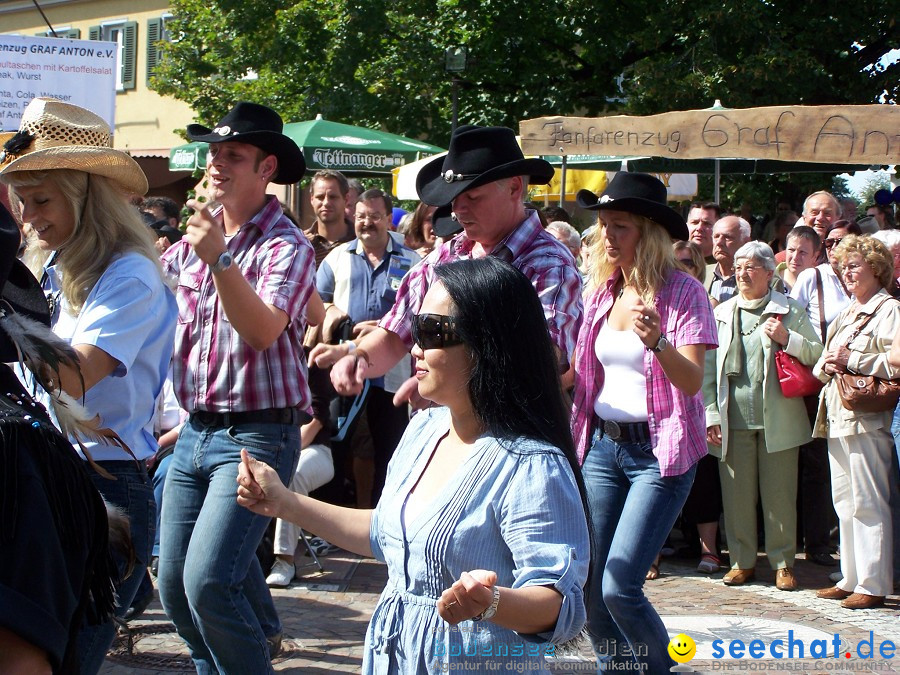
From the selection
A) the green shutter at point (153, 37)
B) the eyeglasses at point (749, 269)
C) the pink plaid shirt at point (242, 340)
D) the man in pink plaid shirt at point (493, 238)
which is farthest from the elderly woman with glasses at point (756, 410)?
the green shutter at point (153, 37)

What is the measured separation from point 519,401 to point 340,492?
6071mm

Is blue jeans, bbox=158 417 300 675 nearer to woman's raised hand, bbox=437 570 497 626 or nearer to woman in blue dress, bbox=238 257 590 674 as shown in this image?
woman in blue dress, bbox=238 257 590 674

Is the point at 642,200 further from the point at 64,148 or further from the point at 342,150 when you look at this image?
the point at 342,150

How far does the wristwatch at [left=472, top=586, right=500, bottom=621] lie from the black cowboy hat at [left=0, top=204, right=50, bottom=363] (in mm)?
1052

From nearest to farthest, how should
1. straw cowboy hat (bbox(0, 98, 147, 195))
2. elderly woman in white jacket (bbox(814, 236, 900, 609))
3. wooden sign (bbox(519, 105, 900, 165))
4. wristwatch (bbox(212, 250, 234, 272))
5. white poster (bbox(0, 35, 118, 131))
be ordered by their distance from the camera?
1. straw cowboy hat (bbox(0, 98, 147, 195))
2. wristwatch (bbox(212, 250, 234, 272))
3. wooden sign (bbox(519, 105, 900, 165))
4. elderly woman in white jacket (bbox(814, 236, 900, 609))
5. white poster (bbox(0, 35, 118, 131))

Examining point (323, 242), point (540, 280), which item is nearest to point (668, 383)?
point (540, 280)

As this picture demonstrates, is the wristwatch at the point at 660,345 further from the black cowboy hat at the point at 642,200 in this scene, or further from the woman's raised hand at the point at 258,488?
the woman's raised hand at the point at 258,488

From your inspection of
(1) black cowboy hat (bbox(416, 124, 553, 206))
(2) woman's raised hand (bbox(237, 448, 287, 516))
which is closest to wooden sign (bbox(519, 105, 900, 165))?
(1) black cowboy hat (bbox(416, 124, 553, 206))

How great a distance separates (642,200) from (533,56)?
1605cm

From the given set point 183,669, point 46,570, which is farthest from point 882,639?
point 46,570

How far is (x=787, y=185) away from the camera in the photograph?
18000 mm

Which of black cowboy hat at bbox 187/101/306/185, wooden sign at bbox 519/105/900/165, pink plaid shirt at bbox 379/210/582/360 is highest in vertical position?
wooden sign at bbox 519/105/900/165

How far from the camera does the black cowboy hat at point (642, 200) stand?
464 cm

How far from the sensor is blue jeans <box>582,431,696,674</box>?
418cm
